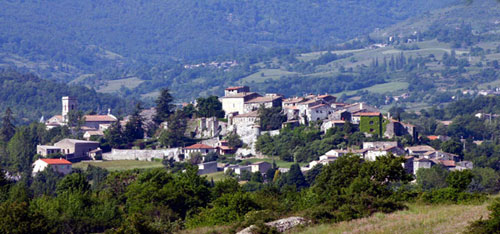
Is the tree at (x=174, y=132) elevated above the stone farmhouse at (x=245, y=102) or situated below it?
below

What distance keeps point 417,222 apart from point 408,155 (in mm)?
47848

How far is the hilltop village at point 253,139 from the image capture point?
7462 centimetres

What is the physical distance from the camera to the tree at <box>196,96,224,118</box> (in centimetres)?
8450

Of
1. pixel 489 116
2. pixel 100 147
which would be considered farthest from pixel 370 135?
pixel 489 116

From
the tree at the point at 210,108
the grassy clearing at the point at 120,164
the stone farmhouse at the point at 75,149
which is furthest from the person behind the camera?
the tree at the point at 210,108

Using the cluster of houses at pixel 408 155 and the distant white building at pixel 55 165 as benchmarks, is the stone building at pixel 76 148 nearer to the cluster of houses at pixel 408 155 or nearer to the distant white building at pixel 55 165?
the distant white building at pixel 55 165

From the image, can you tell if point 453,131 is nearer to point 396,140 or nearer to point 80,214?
point 396,140

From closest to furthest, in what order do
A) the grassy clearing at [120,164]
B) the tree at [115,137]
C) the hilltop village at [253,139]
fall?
the hilltop village at [253,139] → the grassy clearing at [120,164] → the tree at [115,137]

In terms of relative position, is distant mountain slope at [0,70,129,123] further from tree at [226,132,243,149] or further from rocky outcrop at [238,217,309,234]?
rocky outcrop at [238,217,309,234]

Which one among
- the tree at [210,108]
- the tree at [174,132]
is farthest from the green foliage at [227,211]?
the tree at [210,108]

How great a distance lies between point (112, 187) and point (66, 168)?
82.2 feet

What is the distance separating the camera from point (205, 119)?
279 ft

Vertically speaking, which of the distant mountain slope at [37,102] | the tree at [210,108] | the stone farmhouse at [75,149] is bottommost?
the stone farmhouse at [75,149]

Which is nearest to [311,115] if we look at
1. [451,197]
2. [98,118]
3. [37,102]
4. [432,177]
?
[432,177]
